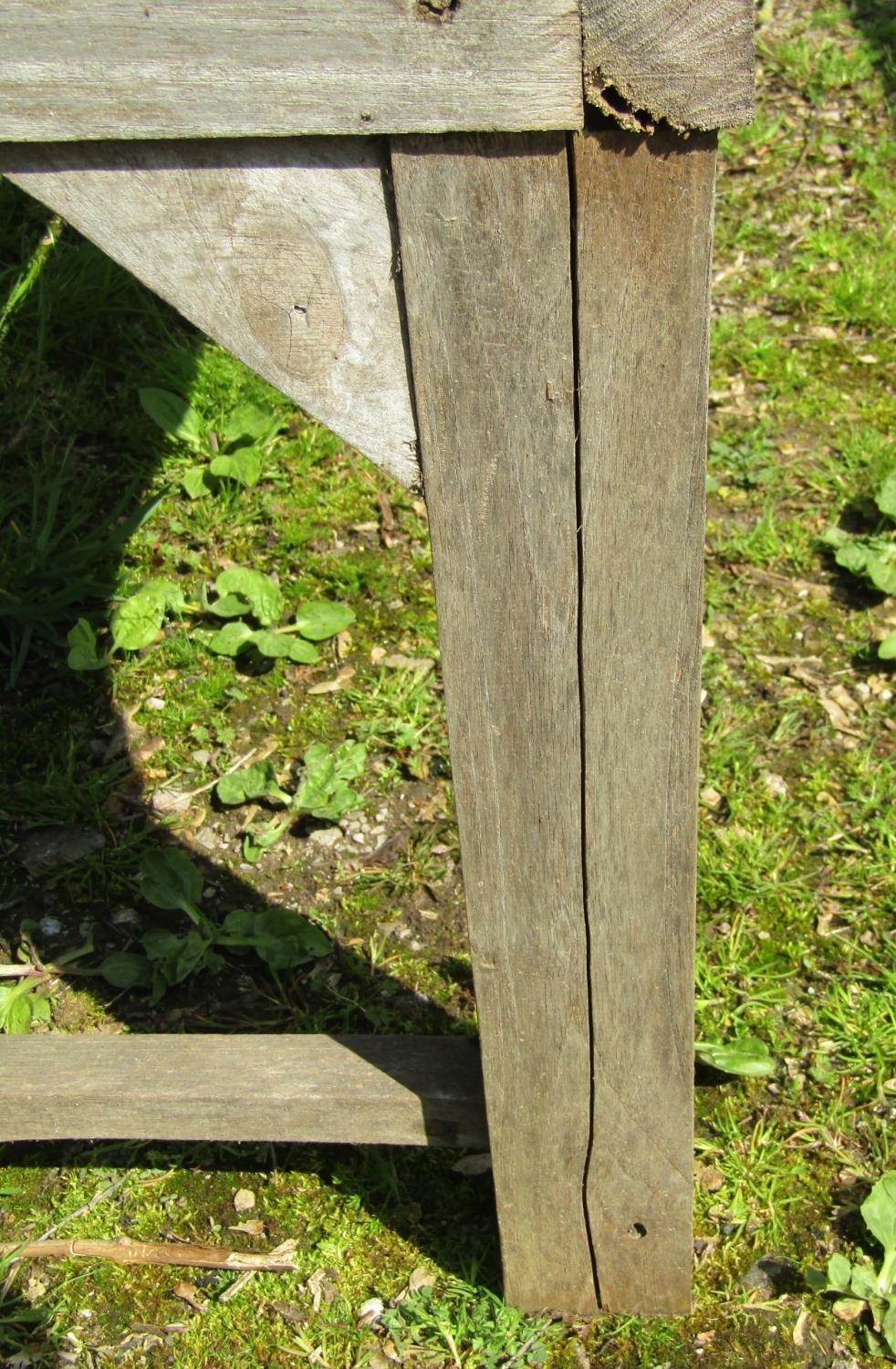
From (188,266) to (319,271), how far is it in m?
0.12

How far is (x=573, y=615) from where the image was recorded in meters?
1.40

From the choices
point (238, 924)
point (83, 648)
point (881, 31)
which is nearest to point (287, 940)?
point (238, 924)

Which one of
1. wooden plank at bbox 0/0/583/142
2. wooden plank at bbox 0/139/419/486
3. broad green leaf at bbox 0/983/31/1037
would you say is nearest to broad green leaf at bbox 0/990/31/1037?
broad green leaf at bbox 0/983/31/1037

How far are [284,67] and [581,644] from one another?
0.64 metres

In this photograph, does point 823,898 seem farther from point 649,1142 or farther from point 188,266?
point 188,266

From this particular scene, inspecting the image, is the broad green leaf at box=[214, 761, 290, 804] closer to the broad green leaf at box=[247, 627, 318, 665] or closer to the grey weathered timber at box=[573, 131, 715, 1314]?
the broad green leaf at box=[247, 627, 318, 665]

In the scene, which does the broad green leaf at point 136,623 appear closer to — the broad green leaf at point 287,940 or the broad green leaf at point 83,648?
the broad green leaf at point 83,648

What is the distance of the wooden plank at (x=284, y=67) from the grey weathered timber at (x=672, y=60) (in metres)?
0.02

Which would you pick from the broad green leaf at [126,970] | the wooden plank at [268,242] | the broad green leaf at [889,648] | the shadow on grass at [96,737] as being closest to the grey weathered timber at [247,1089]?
the shadow on grass at [96,737]

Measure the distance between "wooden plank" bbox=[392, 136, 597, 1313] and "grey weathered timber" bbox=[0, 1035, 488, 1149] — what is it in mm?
168

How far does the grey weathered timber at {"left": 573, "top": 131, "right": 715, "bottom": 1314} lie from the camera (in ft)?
3.76

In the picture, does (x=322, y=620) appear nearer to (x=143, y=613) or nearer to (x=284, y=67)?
(x=143, y=613)

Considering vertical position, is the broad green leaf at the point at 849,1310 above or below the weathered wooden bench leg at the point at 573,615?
below

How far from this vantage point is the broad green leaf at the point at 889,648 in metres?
3.29
